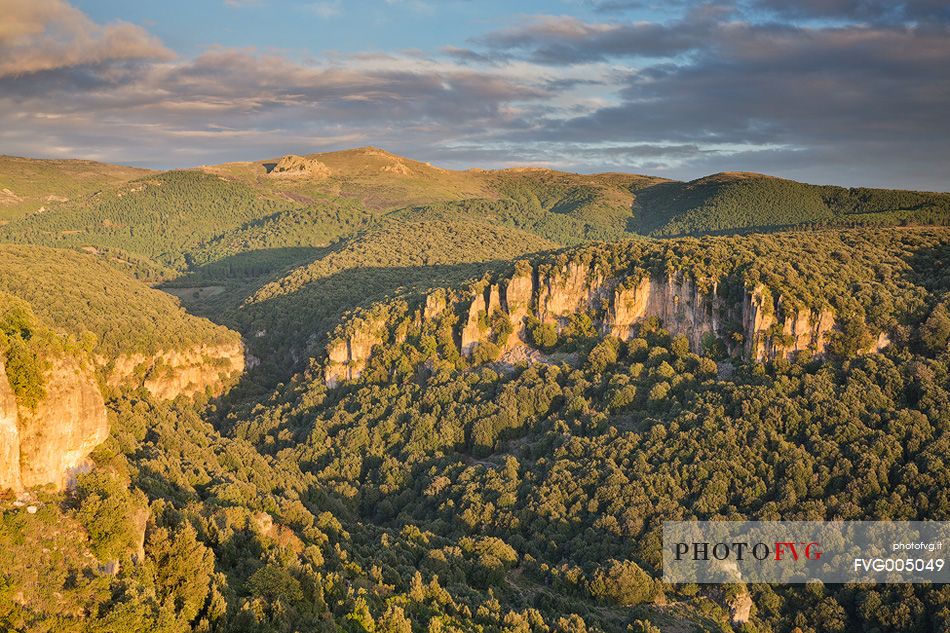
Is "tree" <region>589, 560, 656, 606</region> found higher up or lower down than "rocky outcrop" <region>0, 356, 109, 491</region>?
lower down

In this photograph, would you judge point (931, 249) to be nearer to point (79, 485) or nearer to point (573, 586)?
point (573, 586)

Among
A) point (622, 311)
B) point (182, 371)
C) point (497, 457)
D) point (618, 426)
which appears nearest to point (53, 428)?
Answer: point (497, 457)

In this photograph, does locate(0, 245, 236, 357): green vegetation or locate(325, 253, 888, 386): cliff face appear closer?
locate(325, 253, 888, 386): cliff face

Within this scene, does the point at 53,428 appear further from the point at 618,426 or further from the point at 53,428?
the point at 618,426

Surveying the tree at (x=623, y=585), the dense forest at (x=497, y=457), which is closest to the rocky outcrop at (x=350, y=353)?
the dense forest at (x=497, y=457)

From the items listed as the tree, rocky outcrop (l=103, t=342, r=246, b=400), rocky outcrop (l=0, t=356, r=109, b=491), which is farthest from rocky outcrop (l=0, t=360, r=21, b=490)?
rocky outcrop (l=103, t=342, r=246, b=400)

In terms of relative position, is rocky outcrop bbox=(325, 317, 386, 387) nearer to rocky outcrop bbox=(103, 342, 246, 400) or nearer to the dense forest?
the dense forest
